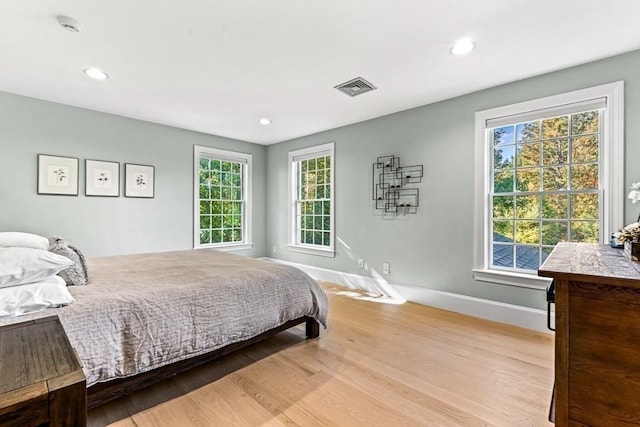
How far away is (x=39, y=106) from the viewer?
3.33m

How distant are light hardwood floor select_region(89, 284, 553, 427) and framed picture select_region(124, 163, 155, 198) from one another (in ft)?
9.31

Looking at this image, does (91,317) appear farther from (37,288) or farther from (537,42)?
(537,42)

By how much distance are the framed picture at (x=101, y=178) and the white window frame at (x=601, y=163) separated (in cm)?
437

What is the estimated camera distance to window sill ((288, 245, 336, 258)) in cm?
470

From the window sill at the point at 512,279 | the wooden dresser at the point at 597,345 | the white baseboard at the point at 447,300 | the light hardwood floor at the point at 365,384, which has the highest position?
the wooden dresser at the point at 597,345

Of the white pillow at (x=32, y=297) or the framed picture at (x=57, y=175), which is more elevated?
the framed picture at (x=57, y=175)

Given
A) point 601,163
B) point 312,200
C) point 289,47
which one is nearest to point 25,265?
point 289,47

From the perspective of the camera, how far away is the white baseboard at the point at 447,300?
9.33 feet

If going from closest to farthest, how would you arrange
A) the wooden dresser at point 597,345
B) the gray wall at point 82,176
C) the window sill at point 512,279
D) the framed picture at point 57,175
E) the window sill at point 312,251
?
1. the wooden dresser at point 597,345
2. the window sill at point 512,279
3. the gray wall at point 82,176
4. the framed picture at point 57,175
5. the window sill at point 312,251

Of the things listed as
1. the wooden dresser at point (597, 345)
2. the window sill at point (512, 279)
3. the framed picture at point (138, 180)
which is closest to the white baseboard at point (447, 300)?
the window sill at point (512, 279)

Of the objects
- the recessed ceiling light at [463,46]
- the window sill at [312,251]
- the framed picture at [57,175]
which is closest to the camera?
the recessed ceiling light at [463,46]

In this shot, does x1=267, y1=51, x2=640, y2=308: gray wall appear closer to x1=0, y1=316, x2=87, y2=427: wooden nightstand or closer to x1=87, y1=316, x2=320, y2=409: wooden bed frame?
x1=87, y1=316, x2=320, y2=409: wooden bed frame

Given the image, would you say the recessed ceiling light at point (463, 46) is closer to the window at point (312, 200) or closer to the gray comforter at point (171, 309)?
the gray comforter at point (171, 309)

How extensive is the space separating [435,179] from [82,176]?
425cm
